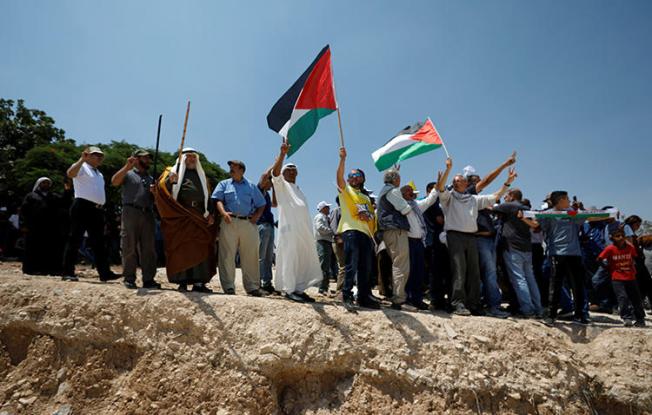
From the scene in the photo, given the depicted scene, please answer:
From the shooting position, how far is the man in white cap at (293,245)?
16.5ft

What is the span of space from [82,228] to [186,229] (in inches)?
→ 59.8

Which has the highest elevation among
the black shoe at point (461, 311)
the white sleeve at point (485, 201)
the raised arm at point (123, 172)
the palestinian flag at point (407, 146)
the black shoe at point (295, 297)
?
the palestinian flag at point (407, 146)

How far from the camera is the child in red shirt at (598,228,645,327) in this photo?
5109 millimetres

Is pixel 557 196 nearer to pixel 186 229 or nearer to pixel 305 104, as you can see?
pixel 305 104

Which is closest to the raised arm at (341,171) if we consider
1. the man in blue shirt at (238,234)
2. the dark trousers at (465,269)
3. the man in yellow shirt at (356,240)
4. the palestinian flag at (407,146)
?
the man in yellow shirt at (356,240)

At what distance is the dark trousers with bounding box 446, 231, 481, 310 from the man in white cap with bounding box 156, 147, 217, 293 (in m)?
3.39

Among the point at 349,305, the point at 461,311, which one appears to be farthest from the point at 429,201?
the point at 349,305

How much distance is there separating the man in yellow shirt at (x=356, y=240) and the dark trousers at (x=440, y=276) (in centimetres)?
106

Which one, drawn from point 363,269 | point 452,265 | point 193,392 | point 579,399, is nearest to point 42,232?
point 193,392

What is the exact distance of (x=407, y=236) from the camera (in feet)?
16.8

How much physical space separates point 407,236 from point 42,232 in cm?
614

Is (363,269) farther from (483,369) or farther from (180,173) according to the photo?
(180,173)

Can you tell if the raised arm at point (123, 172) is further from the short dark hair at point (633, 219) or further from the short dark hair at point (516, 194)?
the short dark hair at point (633, 219)

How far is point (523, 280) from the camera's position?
536cm
